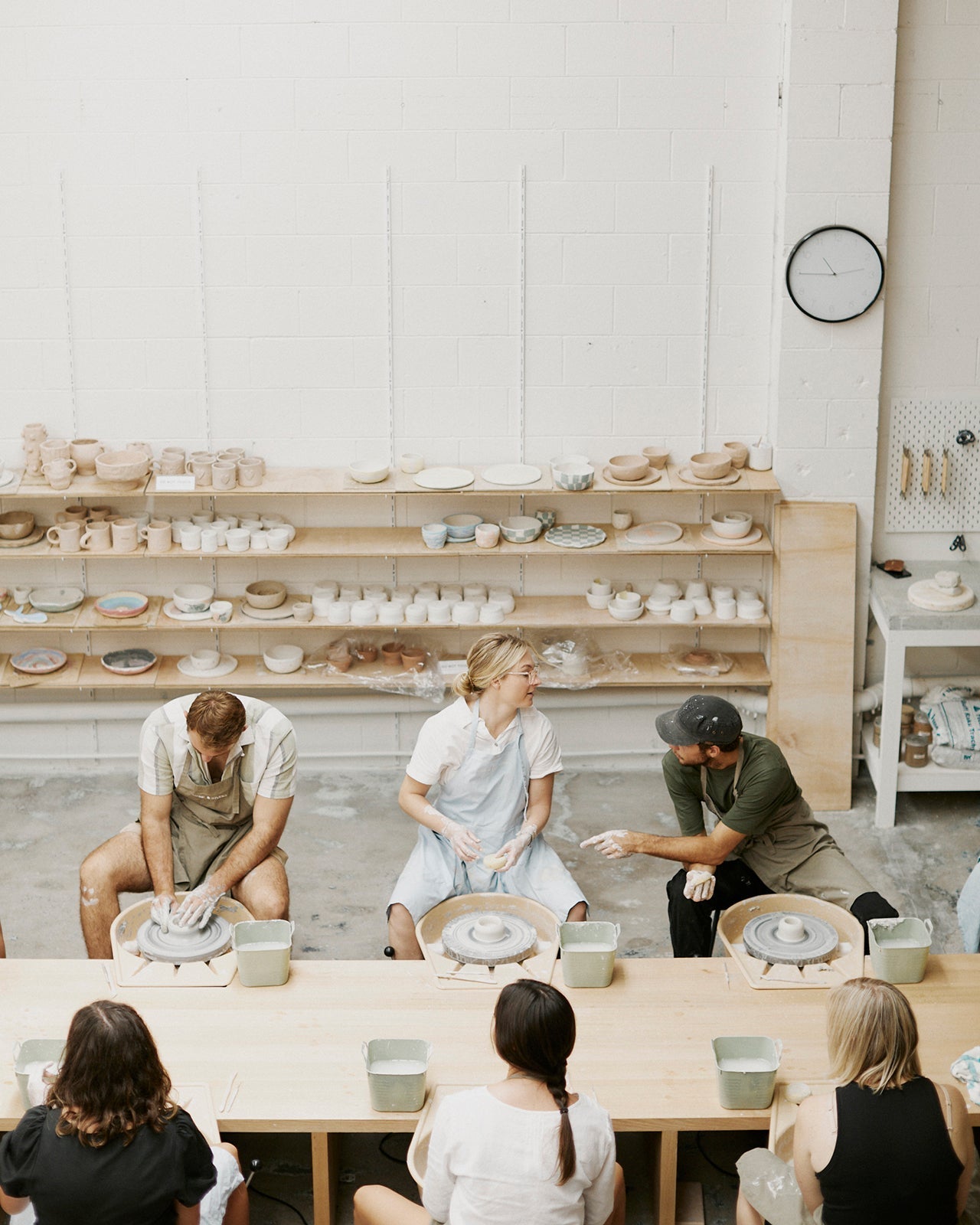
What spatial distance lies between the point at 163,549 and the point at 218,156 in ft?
5.21

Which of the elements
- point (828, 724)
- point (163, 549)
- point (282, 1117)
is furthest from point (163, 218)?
point (282, 1117)

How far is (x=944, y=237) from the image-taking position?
5.80 meters

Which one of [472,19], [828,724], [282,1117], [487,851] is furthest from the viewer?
[828,724]

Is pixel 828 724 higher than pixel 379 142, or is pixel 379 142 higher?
pixel 379 142

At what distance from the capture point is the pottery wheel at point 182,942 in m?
3.76

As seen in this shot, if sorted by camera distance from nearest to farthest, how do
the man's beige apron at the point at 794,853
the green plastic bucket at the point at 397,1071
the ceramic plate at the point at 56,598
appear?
the green plastic bucket at the point at 397,1071 → the man's beige apron at the point at 794,853 → the ceramic plate at the point at 56,598

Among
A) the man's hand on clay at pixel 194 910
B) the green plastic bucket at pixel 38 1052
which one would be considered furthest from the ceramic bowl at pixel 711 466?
the green plastic bucket at pixel 38 1052

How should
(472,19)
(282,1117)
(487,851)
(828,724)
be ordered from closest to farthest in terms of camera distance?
(282,1117) < (487,851) < (472,19) < (828,724)

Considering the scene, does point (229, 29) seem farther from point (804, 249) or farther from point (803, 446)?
point (803, 446)

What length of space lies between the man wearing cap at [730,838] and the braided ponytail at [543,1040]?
1.42 meters

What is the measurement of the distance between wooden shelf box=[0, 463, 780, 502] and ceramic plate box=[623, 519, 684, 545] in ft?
0.56

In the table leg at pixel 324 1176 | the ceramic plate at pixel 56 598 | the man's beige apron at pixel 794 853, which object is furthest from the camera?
the ceramic plate at pixel 56 598

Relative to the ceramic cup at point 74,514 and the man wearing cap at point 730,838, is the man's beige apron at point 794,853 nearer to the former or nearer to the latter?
the man wearing cap at point 730,838

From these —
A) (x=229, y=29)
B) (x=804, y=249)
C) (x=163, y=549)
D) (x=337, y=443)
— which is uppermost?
(x=229, y=29)
